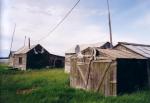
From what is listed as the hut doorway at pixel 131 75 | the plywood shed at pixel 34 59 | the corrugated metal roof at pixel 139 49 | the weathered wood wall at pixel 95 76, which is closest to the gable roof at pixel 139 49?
the corrugated metal roof at pixel 139 49

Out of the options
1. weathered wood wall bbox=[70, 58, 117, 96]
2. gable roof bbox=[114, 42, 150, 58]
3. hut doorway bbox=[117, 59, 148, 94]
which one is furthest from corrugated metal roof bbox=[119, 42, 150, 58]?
weathered wood wall bbox=[70, 58, 117, 96]

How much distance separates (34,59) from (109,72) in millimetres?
28803

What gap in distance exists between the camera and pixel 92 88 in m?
17.2

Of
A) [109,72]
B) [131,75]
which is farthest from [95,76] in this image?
[131,75]

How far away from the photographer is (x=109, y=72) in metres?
15.8

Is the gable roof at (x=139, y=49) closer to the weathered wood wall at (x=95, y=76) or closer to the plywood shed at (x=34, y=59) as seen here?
the weathered wood wall at (x=95, y=76)

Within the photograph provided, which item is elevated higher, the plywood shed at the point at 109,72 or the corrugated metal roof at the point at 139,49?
the corrugated metal roof at the point at 139,49

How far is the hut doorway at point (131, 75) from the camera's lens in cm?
1604

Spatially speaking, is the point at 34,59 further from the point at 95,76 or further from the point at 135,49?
the point at 95,76

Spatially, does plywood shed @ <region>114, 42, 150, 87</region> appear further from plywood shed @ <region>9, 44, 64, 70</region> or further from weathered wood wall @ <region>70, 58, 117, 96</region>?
plywood shed @ <region>9, 44, 64, 70</region>

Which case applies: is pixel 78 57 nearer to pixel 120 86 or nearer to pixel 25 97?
pixel 120 86

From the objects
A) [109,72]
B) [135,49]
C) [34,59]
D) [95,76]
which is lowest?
[95,76]

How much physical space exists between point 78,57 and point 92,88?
3.16 m

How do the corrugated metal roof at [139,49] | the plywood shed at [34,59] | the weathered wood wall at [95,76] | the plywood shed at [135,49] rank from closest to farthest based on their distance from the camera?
the weathered wood wall at [95,76], the plywood shed at [135,49], the corrugated metal roof at [139,49], the plywood shed at [34,59]
